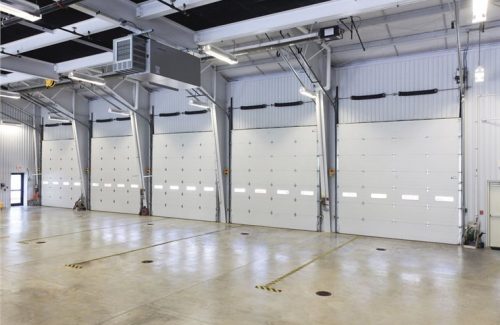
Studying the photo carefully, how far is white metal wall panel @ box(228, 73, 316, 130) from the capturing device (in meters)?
13.6

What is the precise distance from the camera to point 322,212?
1318 centimetres

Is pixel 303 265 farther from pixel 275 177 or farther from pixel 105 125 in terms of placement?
pixel 105 125

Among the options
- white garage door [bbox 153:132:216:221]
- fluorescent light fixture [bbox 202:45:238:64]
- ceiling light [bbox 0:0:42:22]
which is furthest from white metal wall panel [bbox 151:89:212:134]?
ceiling light [bbox 0:0:42:22]

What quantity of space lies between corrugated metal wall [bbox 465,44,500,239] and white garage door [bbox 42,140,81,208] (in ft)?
58.8

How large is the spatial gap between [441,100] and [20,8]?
35.7 ft

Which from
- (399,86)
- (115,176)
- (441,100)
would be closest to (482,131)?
(441,100)

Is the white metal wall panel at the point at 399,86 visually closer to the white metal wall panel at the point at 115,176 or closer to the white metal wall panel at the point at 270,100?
the white metal wall panel at the point at 270,100

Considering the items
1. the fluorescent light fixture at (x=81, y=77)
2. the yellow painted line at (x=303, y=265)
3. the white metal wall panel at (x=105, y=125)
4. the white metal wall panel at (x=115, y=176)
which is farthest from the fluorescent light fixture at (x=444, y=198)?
the white metal wall panel at (x=105, y=125)

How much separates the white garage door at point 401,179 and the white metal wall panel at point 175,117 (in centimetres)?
615

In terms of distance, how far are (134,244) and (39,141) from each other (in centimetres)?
1448

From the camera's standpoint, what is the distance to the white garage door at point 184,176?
15.7 metres

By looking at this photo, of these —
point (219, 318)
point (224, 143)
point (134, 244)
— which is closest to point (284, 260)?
point (219, 318)

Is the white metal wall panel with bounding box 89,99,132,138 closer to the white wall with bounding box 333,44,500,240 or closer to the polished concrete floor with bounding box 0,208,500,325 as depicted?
A: the polished concrete floor with bounding box 0,208,500,325

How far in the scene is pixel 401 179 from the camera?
1191 cm
